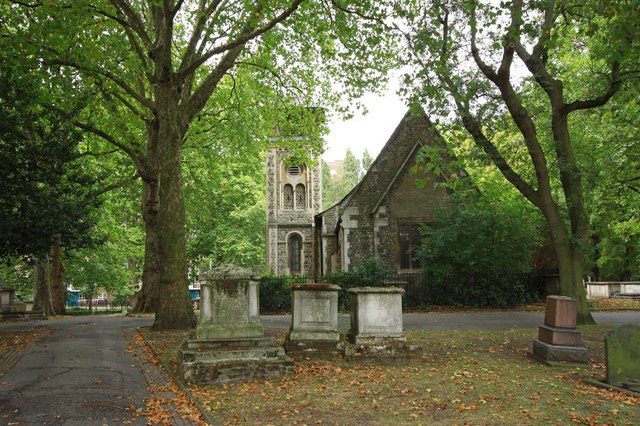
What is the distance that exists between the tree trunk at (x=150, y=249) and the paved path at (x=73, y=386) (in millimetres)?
8164

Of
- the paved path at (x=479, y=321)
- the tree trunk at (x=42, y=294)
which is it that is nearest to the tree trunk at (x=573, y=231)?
the paved path at (x=479, y=321)

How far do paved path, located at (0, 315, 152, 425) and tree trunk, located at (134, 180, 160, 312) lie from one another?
26.8 feet

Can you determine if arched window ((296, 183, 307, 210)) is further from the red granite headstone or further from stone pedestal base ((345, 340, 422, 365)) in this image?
the red granite headstone

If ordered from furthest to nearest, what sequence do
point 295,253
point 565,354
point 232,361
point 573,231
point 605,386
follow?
point 295,253 < point 573,231 < point 565,354 < point 232,361 < point 605,386

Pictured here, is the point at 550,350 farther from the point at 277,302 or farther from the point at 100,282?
the point at 100,282

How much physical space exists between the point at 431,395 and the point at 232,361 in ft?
10.8

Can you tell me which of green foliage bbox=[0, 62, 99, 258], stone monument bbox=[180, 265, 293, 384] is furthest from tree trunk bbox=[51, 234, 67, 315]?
stone monument bbox=[180, 265, 293, 384]

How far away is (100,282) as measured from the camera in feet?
115

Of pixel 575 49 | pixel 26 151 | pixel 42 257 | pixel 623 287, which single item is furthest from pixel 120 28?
pixel 623 287

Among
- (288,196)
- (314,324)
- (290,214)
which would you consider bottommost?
(314,324)

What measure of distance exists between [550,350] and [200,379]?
682cm

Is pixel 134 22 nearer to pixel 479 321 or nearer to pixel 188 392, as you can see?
pixel 188 392

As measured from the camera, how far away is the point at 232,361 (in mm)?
8430

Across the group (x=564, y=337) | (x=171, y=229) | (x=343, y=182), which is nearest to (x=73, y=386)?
(x=171, y=229)
